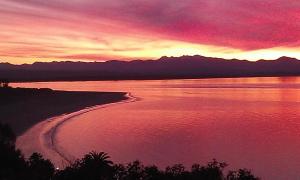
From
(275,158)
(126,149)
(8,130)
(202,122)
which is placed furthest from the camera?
(202,122)

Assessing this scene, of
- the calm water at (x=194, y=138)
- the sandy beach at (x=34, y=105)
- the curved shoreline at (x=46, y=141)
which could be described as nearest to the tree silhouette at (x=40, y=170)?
the curved shoreline at (x=46, y=141)

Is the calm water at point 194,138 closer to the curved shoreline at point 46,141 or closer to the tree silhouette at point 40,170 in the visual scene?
the curved shoreline at point 46,141

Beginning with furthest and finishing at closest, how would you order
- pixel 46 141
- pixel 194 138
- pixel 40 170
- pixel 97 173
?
pixel 194 138 → pixel 46 141 → pixel 40 170 → pixel 97 173

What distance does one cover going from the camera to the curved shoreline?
3327cm

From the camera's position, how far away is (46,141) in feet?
132

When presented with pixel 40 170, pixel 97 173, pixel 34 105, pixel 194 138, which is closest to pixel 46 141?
pixel 194 138

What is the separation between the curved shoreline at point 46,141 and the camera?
3327 centimetres

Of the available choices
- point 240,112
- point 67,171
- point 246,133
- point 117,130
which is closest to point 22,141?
point 117,130

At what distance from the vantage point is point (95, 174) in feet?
66.0

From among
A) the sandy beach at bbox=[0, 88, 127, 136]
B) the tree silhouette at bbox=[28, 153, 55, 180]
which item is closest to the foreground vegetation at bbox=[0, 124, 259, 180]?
the tree silhouette at bbox=[28, 153, 55, 180]

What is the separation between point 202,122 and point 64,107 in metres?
27.1

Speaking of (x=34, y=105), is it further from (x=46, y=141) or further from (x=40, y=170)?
(x=40, y=170)

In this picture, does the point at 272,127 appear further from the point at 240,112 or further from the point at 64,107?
the point at 64,107

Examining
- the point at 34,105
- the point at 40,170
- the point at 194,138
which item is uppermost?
the point at 40,170
